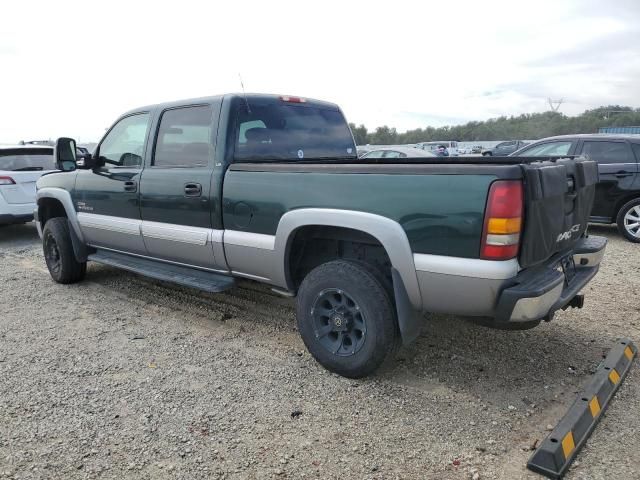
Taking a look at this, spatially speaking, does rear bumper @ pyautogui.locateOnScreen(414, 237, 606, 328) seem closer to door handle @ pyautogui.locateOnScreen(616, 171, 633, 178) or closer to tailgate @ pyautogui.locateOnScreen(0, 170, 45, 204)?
door handle @ pyautogui.locateOnScreen(616, 171, 633, 178)

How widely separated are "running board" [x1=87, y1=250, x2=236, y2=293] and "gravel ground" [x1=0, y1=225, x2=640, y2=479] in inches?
16.7

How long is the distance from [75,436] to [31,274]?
13.8 ft

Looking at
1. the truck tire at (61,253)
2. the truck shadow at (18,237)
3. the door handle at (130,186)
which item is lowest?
the truck shadow at (18,237)

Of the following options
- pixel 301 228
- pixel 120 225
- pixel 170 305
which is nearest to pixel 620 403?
pixel 301 228

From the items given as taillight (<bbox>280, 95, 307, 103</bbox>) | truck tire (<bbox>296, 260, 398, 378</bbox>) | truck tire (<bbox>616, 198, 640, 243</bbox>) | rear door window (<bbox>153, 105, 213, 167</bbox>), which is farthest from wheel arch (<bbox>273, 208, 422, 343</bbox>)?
truck tire (<bbox>616, 198, 640, 243</bbox>)

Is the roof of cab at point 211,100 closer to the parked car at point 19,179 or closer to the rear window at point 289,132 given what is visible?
the rear window at point 289,132

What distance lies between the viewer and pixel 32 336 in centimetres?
414

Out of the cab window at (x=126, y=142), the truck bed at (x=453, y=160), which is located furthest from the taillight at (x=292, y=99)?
the cab window at (x=126, y=142)

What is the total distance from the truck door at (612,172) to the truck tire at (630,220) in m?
0.15

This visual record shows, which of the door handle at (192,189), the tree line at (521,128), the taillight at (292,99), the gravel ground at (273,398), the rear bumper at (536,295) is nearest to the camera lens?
the gravel ground at (273,398)

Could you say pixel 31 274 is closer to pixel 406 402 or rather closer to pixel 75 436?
pixel 75 436

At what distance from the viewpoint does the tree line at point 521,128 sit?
50.1m

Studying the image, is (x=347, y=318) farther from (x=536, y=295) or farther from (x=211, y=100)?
(x=211, y=100)

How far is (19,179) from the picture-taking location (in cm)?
814
